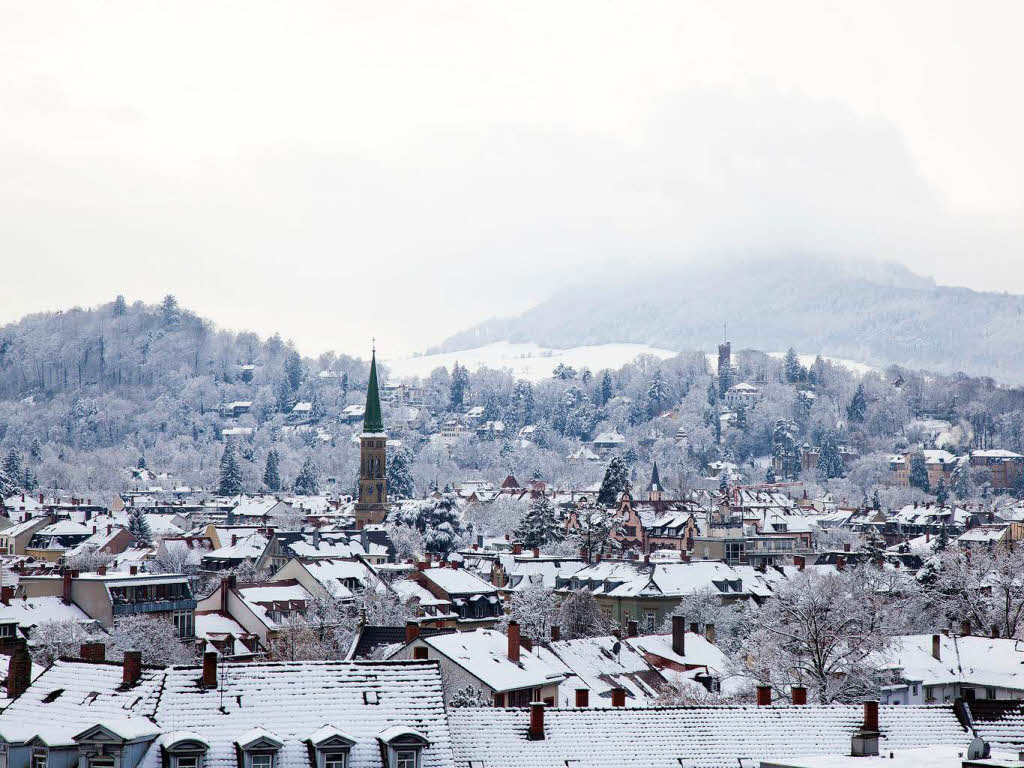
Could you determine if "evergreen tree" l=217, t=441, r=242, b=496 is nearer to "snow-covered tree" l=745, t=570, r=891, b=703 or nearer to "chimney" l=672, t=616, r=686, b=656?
"chimney" l=672, t=616, r=686, b=656

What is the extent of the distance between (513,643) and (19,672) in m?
18.4

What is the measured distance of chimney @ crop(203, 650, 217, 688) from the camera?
28125 mm

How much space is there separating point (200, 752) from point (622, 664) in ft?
94.1

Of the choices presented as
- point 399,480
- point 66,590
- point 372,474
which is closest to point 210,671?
point 66,590

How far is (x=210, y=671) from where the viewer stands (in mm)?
28234

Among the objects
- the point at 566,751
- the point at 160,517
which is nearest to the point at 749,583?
the point at 566,751

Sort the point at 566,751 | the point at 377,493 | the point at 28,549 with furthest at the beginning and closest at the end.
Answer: the point at 377,493, the point at 28,549, the point at 566,751

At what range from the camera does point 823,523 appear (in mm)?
159500

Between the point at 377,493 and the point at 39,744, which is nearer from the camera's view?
the point at 39,744

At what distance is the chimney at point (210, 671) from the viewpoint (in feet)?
92.3

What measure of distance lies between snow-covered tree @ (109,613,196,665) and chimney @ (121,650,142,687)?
911 inches

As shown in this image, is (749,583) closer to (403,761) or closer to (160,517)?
(403,761)

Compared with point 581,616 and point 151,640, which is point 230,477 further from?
point 151,640

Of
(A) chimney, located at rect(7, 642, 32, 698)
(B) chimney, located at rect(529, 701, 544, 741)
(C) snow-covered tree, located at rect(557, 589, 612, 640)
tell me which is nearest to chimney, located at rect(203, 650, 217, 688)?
(A) chimney, located at rect(7, 642, 32, 698)
